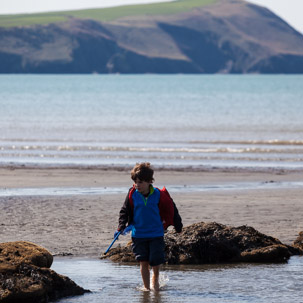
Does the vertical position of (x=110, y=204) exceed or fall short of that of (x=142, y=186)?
it falls short

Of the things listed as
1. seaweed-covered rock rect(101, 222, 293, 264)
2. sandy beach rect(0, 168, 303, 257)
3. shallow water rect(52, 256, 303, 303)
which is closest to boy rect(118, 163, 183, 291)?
shallow water rect(52, 256, 303, 303)

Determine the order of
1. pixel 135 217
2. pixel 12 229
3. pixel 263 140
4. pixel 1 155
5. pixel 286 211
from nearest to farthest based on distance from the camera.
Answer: pixel 135 217 < pixel 12 229 < pixel 286 211 < pixel 1 155 < pixel 263 140

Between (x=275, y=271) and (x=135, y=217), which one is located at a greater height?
(x=135, y=217)

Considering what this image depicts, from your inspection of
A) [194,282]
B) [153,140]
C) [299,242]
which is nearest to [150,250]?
[194,282]

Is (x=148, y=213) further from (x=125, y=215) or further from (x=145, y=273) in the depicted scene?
(x=145, y=273)

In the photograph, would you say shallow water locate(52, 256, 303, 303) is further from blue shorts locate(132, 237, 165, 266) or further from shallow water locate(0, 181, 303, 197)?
shallow water locate(0, 181, 303, 197)

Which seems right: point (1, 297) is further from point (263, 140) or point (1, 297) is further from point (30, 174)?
point (263, 140)

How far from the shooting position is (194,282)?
8.02 metres

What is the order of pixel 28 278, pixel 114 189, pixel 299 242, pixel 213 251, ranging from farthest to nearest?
pixel 114 189, pixel 299 242, pixel 213 251, pixel 28 278

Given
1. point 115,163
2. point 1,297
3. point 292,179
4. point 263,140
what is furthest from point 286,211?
point 263,140

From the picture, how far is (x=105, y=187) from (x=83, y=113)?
37469 millimetres

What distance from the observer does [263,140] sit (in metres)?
30.8

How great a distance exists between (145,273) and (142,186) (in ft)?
2.99

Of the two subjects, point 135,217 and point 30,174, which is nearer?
point 135,217
